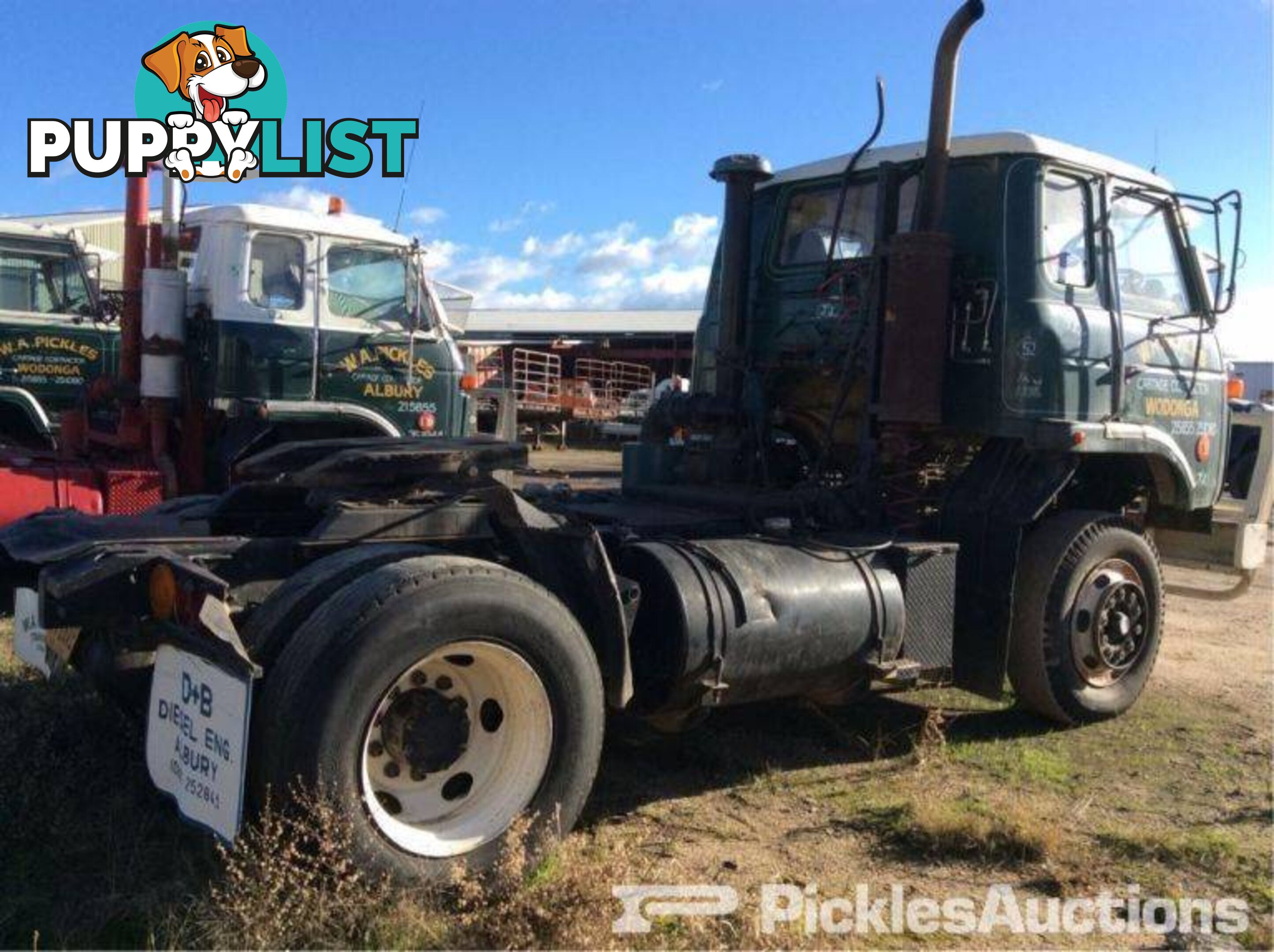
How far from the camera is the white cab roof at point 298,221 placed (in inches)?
322

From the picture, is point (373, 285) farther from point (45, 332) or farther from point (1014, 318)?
point (1014, 318)

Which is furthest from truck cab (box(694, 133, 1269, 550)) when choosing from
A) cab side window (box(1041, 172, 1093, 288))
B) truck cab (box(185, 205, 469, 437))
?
truck cab (box(185, 205, 469, 437))

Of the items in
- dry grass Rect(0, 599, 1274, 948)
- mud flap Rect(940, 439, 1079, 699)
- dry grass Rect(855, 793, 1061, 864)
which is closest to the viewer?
dry grass Rect(0, 599, 1274, 948)

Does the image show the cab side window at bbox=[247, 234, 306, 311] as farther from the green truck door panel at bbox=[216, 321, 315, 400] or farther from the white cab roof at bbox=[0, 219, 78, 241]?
the white cab roof at bbox=[0, 219, 78, 241]

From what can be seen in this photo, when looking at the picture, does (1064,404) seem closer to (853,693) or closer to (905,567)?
(905,567)

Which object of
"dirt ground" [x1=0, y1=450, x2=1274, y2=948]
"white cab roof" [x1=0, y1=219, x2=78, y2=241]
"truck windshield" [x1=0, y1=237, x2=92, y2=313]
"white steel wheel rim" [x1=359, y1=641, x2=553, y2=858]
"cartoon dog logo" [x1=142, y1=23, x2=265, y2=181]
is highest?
"cartoon dog logo" [x1=142, y1=23, x2=265, y2=181]

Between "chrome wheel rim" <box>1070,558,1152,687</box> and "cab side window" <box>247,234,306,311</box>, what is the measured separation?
5605 mm

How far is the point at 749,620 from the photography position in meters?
4.27

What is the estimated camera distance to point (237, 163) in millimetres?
9492

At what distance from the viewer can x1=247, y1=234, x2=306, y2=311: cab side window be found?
8.21 m

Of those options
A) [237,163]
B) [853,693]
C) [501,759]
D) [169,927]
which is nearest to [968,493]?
[853,693]

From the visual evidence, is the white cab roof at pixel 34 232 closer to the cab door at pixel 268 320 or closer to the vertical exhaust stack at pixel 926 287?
the cab door at pixel 268 320

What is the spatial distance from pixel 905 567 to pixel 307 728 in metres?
2.76

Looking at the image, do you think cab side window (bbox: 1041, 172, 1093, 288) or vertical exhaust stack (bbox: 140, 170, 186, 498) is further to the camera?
vertical exhaust stack (bbox: 140, 170, 186, 498)
